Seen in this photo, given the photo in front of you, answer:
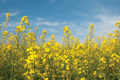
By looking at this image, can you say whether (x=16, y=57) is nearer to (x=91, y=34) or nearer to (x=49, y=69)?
(x=49, y=69)

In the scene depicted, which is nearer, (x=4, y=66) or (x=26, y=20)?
(x=4, y=66)

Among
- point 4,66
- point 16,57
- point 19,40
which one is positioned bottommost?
point 4,66

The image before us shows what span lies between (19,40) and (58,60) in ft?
4.34

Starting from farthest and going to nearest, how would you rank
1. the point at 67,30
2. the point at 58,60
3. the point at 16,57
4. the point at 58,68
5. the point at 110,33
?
the point at 110,33 < the point at 67,30 < the point at 16,57 < the point at 58,60 < the point at 58,68

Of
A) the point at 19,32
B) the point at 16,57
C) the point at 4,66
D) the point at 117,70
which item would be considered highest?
the point at 19,32

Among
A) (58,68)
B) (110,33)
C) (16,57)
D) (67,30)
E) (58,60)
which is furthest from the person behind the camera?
(110,33)

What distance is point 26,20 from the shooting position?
2840 mm

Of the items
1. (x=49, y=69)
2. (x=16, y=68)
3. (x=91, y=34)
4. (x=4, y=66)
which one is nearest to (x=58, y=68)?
(x=49, y=69)

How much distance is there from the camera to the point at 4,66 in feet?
8.09

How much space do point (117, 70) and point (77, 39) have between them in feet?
11.7

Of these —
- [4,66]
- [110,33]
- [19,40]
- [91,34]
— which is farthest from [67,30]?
[110,33]

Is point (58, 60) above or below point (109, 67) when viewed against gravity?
above

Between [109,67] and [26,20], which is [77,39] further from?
[26,20]

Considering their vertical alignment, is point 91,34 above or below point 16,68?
above
